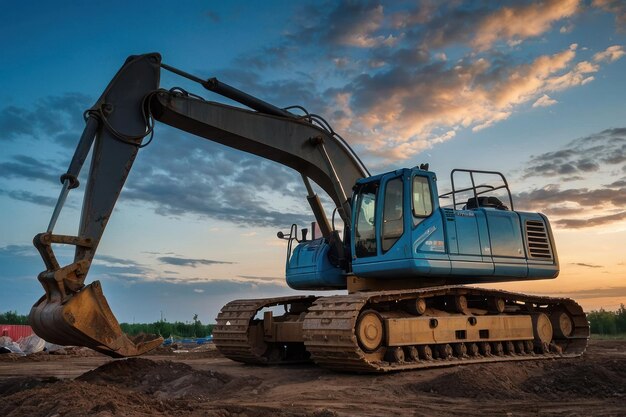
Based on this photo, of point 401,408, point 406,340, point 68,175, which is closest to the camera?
point 401,408

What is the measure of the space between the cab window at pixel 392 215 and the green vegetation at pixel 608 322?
20.4 meters

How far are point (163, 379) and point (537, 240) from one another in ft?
24.7

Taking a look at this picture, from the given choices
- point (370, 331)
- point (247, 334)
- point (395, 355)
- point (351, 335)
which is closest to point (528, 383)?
point (395, 355)

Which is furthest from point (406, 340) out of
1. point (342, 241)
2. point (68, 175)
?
point (68, 175)

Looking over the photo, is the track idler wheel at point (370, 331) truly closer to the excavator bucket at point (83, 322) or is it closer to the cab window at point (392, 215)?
the cab window at point (392, 215)

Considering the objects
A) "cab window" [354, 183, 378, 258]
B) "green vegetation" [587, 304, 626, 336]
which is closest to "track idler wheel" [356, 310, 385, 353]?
"cab window" [354, 183, 378, 258]

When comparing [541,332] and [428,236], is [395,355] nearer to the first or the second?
[428,236]

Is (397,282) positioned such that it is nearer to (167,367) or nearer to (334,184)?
(334,184)

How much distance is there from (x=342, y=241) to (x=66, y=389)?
5.74 metres

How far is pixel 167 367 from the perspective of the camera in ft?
33.1

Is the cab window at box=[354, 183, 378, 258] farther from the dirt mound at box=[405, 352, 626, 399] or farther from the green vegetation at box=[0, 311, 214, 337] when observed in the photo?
the green vegetation at box=[0, 311, 214, 337]

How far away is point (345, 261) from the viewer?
37.8ft

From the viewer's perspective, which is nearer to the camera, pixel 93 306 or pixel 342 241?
pixel 93 306

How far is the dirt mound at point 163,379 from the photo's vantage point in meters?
9.01
